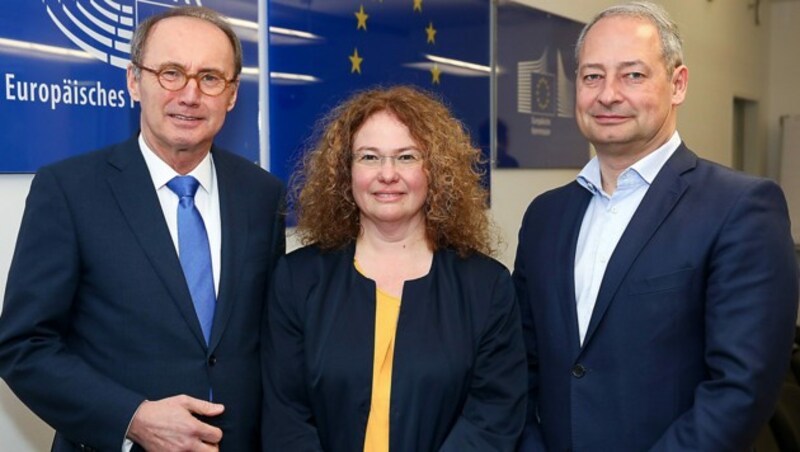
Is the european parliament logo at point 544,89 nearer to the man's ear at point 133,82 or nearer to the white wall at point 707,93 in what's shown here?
the white wall at point 707,93

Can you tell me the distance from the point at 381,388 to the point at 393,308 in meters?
0.19

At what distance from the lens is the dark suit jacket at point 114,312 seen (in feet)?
5.86

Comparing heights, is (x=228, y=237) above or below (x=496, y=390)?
above

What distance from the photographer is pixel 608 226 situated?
204cm

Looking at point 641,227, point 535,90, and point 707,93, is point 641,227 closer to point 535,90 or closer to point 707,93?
point 535,90

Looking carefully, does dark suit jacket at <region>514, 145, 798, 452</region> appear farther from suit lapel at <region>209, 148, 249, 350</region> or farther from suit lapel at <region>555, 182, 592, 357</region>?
suit lapel at <region>209, 148, 249, 350</region>

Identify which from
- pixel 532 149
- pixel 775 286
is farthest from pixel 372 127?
pixel 532 149

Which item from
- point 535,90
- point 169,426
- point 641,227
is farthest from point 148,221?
point 535,90

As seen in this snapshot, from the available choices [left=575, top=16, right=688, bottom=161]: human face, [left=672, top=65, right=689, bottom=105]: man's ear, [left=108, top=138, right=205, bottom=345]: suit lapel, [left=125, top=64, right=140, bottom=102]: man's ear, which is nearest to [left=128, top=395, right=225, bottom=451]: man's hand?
[left=108, top=138, right=205, bottom=345]: suit lapel

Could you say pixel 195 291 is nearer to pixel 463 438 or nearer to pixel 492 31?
pixel 463 438

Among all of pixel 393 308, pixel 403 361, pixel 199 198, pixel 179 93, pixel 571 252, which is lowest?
pixel 403 361

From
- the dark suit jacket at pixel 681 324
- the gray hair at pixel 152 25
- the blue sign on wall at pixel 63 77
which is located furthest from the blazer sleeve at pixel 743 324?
the blue sign on wall at pixel 63 77

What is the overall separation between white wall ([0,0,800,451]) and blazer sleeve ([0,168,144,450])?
0.60 metres

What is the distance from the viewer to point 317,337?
1939 mm
